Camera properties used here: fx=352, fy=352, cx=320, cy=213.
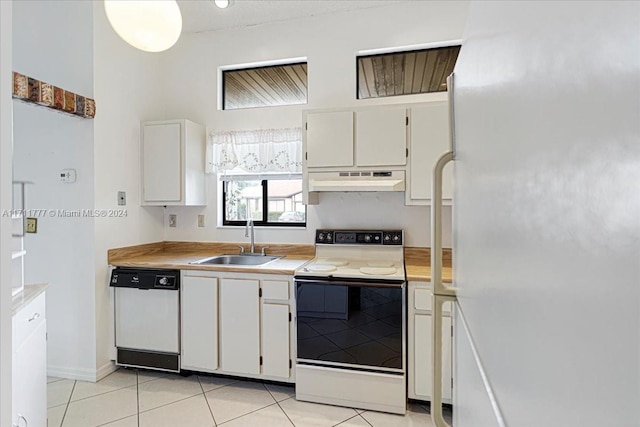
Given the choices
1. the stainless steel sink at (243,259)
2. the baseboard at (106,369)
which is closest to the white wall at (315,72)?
the stainless steel sink at (243,259)

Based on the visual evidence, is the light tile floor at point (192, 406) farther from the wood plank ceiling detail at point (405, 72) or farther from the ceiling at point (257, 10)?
the ceiling at point (257, 10)

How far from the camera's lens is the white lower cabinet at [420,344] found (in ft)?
7.44

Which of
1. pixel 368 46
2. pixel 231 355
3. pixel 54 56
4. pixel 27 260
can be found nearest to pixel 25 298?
pixel 231 355

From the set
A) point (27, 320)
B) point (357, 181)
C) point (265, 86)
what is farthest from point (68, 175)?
point (357, 181)

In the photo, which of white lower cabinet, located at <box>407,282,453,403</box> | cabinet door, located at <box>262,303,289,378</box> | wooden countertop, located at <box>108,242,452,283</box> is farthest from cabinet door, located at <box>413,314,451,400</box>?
cabinet door, located at <box>262,303,289,378</box>

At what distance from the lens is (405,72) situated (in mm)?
3016

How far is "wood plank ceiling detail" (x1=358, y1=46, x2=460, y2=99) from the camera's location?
2.94m

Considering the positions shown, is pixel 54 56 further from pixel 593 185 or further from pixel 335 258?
pixel 593 185

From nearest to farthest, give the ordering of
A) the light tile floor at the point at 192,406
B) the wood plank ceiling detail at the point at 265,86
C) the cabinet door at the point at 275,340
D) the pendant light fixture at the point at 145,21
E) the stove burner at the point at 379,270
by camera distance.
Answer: the pendant light fixture at the point at 145,21 < the light tile floor at the point at 192,406 < the stove burner at the point at 379,270 < the cabinet door at the point at 275,340 < the wood plank ceiling detail at the point at 265,86

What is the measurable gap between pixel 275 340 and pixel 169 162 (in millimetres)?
1797

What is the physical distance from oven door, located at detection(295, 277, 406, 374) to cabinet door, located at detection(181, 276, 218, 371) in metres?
0.69

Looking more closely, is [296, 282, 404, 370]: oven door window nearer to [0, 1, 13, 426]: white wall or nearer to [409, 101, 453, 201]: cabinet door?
[409, 101, 453, 201]: cabinet door

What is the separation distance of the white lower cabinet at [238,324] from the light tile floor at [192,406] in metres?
0.14

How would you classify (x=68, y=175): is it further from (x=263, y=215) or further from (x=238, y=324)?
(x=238, y=324)
